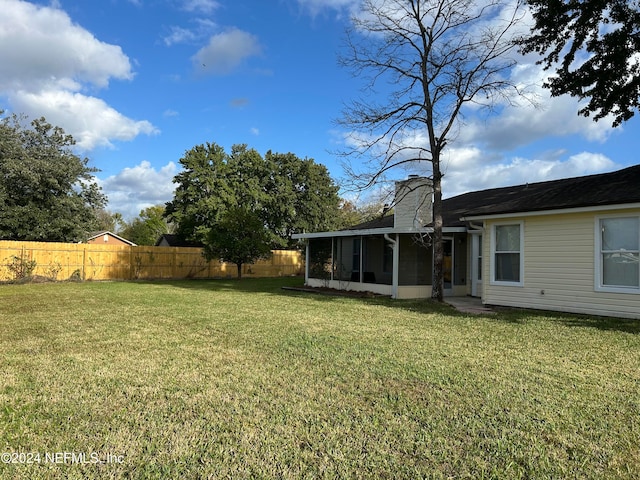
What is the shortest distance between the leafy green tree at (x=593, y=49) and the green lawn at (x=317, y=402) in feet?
26.0

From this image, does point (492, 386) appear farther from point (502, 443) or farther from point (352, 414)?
point (352, 414)

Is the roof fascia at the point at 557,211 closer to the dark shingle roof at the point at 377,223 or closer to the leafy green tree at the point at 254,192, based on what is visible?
the dark shingle roof at the point at 377,223

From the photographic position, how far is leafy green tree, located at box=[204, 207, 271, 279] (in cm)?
2073

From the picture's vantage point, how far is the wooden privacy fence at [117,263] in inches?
705

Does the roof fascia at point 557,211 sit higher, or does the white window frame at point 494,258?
the roof fascia at point 557,211

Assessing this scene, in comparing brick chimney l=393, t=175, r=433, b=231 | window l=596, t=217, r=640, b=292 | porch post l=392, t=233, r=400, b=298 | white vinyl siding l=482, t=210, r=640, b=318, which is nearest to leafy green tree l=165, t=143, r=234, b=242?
brick chimney l=393, t=175, r=433, b=231

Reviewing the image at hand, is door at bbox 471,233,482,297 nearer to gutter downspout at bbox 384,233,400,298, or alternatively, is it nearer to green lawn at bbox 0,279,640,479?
gutter downspout at bbox 384,233,400,298

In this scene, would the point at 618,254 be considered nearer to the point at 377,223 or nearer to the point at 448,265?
the point at 448,265

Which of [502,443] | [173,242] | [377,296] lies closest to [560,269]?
[377,296]

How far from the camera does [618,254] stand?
8.48 m

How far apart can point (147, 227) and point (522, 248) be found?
51067 mm

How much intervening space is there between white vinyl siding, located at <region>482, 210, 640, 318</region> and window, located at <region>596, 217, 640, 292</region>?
128mm

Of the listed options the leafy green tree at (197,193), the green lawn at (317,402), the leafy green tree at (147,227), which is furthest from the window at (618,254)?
the leafy green tree at (147,227)

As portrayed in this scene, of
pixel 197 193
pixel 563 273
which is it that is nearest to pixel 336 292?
pixel 563 273
